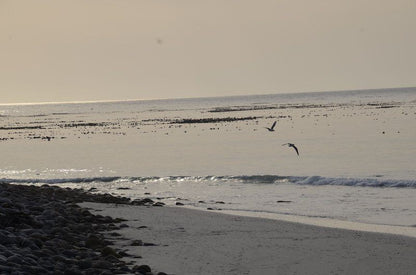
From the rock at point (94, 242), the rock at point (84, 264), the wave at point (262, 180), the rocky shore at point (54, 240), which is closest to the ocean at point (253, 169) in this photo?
the wave at point (262, 180)

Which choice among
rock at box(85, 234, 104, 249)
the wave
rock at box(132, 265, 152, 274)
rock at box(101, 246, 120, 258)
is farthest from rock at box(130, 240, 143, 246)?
the wave

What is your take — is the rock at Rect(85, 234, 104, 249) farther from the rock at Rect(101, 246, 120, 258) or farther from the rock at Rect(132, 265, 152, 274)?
the rock at Rect(132, 265, 152, 274)

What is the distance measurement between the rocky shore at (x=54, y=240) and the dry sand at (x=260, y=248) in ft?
1.98

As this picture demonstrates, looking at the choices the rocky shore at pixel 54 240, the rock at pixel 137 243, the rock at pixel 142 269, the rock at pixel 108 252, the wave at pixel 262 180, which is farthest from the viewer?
the wave at pixel 262 180

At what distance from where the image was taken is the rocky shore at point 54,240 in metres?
10.1

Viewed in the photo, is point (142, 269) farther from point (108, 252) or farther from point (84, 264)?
point (108, 252)

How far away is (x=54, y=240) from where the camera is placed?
472 inches

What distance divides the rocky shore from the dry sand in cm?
60

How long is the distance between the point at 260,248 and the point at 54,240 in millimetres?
3833

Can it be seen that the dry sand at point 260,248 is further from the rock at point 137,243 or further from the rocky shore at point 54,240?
the rocky shore at point 54,240

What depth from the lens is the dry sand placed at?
36.6 ft

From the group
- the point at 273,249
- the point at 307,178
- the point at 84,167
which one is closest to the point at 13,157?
the point at 84,167

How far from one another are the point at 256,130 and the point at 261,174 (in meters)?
29.1

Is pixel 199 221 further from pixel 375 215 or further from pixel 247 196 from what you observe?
pixel 247 196
